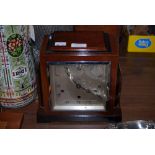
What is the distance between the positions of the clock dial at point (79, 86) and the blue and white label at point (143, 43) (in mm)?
692

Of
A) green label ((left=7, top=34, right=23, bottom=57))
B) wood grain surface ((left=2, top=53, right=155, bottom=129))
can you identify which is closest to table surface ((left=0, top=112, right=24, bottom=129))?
wood grain surface ((left=2, top=53, right=155, bottom=129))

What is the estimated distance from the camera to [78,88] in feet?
3.96

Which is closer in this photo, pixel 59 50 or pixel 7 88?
pixel 59 50

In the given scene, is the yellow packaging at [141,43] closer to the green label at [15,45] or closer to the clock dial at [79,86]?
the clock dial at [79,86]

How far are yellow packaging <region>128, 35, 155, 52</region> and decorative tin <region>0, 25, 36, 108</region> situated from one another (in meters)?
0.76

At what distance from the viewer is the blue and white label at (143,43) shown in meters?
1.75

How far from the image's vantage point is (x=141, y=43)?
5.78ft

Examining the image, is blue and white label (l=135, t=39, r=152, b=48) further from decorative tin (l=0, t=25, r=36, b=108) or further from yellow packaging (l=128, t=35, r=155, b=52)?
decorative tin (l=0, t=25, r=36, b=108)

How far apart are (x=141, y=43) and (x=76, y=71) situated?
781 millimetres

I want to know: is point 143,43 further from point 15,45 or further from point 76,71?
point 15,45
